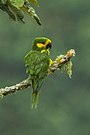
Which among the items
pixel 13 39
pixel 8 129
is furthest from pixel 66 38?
pixel 8 129

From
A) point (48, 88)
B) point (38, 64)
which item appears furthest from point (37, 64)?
point (48, 88)

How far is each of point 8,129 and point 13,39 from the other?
3.61m

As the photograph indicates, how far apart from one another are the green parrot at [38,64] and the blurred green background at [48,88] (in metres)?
15.4

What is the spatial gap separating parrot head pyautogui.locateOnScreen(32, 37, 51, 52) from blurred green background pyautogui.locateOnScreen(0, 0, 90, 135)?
50.4 ft

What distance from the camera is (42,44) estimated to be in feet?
10.8

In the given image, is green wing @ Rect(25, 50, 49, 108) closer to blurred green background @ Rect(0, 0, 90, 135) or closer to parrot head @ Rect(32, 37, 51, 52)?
parrot head @ Rect(32, 37, 51, 52)

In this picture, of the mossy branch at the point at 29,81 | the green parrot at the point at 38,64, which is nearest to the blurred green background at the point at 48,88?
the green parrot at the point at 38,64

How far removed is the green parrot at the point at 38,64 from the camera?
3.24 metres

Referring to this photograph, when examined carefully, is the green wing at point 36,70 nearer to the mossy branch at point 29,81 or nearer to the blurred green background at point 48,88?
the mossy branch at point 29,81

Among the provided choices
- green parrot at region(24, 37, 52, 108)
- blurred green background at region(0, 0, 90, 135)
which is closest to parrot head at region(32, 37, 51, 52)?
green parrot at region(24, 37, 52, 108)

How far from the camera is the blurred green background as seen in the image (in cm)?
1977

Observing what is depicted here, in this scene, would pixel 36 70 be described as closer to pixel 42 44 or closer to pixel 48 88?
pixel 42 44

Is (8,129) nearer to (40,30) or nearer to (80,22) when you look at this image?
(40,30)

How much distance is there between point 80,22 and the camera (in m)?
24.7
